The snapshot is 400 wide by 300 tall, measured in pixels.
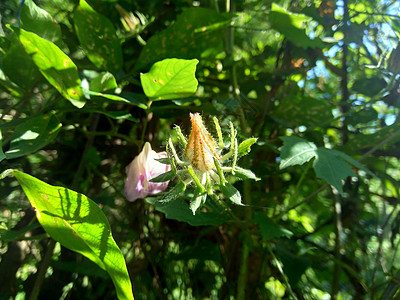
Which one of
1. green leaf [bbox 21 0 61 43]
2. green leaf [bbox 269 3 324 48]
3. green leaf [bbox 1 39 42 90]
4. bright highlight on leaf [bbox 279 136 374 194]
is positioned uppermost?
green leaf [bbox 269 3 324 48]

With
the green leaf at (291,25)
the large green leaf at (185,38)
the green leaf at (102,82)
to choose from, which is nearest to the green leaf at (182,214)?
the green leaf at (102,82)

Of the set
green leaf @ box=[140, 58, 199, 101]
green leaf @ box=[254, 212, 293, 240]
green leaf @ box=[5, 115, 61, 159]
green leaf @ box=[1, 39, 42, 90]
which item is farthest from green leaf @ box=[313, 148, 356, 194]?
green leaf @ box=[1, 39, 42, 90]

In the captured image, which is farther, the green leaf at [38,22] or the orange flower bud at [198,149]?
the green leaf at [38,22]

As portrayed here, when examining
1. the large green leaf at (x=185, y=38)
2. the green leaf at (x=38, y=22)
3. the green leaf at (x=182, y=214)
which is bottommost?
the green leaf at (x=182, y=214)

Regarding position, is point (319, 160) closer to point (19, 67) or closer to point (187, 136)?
point (187, 136)

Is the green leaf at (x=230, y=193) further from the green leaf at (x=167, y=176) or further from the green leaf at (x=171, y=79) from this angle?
the green leaf at (x=171, y=79)

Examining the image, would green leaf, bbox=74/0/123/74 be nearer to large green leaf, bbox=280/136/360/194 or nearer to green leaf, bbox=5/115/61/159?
green leaf, bbox=5/115/61/159

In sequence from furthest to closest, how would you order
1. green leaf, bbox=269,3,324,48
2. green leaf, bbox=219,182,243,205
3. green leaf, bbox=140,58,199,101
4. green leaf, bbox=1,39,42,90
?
1. green leaf, bbox=269,3,324,48
2. green leaf, bbox=1,39,42,90
3. green leaf, bbox=140,58,199,101
4. green leaf, bbox=219,182,243,205
